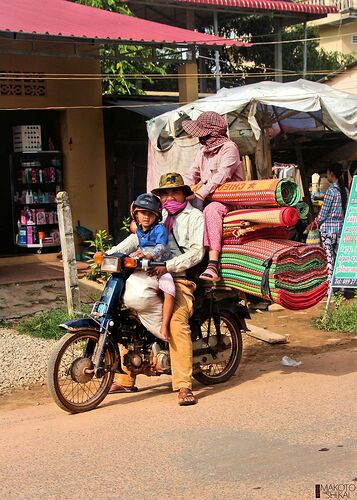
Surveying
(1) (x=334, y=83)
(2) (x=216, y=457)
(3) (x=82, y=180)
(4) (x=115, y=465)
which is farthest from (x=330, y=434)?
(1) (x=334, y=83)

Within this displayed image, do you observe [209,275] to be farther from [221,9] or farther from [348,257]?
[221,9]

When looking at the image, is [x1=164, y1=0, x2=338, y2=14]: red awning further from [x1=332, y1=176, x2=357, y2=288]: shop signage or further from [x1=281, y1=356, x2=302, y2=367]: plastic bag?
[x1=281, y1=356, x2=302, y2=367]: plastic bag

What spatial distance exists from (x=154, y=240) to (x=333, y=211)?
5.20 m

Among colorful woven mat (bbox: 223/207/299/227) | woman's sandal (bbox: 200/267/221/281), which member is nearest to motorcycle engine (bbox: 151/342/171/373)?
woman's sandal (bbox: 200/267/221/281)

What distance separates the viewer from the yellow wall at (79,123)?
12852 mm

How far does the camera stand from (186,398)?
5.66 m

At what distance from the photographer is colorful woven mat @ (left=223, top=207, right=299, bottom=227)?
582 cm

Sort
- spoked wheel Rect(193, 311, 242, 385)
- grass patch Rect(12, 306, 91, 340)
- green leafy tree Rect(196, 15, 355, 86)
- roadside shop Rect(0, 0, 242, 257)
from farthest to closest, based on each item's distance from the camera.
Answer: green leafy tree Rect(196, 15, 355, 86)
roadside shop Rect(0, 0, 242, 257)
grass patch Rect(12, 306, 91, 340)
spoked wheel Rect(193, 311, 242, 385)

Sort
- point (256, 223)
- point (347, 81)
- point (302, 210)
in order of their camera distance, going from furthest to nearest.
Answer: point (347, 81)
point (302, 210)
point (256, 223)

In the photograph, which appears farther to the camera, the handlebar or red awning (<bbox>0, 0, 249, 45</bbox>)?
red awning (<bbox>0, 0, 249, 45</bbox>)

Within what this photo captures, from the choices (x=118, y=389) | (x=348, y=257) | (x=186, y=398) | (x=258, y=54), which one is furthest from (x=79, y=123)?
(x=258, y=54)

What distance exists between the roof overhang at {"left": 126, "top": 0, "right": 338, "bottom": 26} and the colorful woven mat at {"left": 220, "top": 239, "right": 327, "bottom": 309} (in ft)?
49.6

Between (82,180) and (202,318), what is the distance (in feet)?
25.0

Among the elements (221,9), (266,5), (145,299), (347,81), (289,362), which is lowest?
(289,362)
